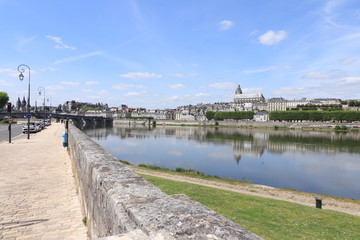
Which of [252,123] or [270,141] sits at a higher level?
[252,123]

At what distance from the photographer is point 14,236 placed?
518 cm

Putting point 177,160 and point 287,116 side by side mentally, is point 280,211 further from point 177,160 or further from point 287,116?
point 287,116

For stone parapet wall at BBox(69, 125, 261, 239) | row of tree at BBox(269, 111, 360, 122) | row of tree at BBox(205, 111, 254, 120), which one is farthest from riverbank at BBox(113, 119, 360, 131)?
stone parapet wall at BBox(69, 125, 261, 239)

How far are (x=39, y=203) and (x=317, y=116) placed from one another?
13342 cm

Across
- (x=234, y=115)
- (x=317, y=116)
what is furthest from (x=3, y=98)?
(x=317, y=116)

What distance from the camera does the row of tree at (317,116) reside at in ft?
373

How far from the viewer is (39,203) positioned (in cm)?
738

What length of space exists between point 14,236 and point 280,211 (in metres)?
9.47

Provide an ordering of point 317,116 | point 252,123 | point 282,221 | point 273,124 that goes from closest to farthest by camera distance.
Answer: point 282,221 → point 273,124 → point 252,123 → point 317,116

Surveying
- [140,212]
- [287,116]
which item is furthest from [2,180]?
[287,116]

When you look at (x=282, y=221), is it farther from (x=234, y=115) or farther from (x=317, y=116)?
(x=234, y=115)

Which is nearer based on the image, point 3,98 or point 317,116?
point 3,98

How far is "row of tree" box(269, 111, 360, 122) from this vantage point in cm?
11362

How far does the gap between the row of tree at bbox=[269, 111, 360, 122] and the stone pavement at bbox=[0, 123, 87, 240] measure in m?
129
